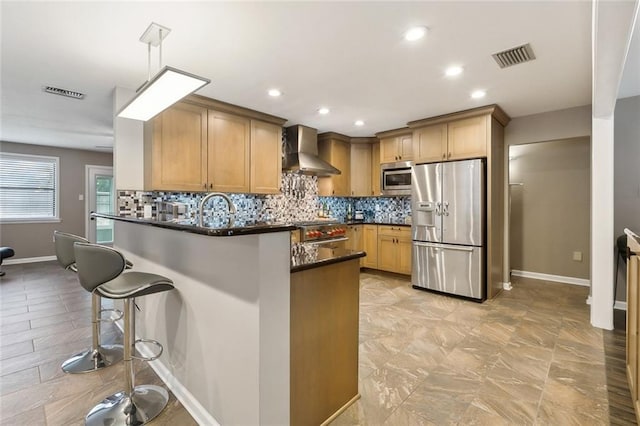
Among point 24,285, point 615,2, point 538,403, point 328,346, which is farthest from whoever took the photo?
point 24,285

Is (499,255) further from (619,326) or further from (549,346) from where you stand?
(549,346)

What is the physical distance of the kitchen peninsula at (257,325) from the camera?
4.39ft

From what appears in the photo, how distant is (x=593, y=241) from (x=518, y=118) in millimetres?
1953

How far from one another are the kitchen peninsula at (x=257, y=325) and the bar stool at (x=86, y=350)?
67 cm

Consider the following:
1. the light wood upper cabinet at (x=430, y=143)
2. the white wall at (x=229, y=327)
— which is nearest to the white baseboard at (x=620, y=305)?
the light wood upper cabinet at (x=430, y=143)

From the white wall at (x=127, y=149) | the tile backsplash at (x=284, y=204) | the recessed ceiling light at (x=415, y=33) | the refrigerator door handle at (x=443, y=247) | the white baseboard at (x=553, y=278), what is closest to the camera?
the recessed ceiling light at (x=415, y=33)

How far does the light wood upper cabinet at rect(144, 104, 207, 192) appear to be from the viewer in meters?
3.18

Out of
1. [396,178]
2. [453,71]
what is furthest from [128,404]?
[396,178]

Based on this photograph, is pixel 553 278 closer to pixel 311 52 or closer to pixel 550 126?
pixel 550 126

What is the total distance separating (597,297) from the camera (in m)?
3.06

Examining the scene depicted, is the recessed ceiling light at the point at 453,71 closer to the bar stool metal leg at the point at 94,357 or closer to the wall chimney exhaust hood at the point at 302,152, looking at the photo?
the wall chimney exhaust hood at the point at 302,152

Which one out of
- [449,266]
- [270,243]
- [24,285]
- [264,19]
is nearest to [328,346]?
[270,243]

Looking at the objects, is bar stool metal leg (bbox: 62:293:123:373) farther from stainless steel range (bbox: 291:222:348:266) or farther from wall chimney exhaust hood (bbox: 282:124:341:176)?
wall chimney exhaust hood (bbox: 282:124:341:176)

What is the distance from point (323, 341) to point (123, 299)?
1.15 metres
